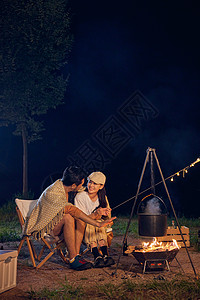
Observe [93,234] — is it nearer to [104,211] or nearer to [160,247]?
[104,211]

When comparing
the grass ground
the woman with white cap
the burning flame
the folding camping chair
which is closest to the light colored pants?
the woman with white cap

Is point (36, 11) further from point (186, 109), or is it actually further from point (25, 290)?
point (25, 290)

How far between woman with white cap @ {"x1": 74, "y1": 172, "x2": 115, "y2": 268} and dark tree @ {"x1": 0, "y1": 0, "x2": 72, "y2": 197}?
6.13 m

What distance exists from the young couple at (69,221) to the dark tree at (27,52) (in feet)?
20.9

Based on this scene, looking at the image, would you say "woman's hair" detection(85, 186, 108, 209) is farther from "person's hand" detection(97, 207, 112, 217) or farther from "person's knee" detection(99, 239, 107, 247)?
"person's knee" detection(99, 239, 107, 247)

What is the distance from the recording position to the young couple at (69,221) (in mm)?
3678

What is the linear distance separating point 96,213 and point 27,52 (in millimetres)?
7209

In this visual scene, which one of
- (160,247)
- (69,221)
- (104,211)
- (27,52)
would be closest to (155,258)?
(160,247)

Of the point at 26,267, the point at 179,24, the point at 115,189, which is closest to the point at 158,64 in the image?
the point at 179,24

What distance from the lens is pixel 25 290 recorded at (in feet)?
9.81

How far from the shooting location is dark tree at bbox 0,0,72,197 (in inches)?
388

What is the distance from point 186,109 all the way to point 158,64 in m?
2.03

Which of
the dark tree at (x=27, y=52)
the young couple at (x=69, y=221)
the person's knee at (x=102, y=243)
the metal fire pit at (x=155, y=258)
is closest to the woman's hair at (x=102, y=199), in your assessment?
the young couple at (x=69, y=221)

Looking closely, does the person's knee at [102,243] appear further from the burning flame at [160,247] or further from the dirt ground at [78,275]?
the burning flame at [160,247]
